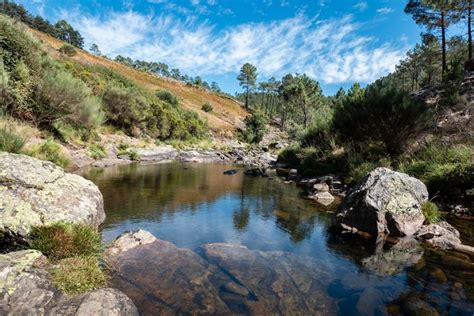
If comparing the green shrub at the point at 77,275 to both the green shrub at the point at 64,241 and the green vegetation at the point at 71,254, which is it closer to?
the green vegetation at the point at 71,254

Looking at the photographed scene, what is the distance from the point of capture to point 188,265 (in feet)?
16.3

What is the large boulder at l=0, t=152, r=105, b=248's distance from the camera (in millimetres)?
4348

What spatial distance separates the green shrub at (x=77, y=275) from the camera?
346 cm

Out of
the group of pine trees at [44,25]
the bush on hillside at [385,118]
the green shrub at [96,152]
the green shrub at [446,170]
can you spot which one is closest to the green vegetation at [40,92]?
the green shrub at [96,152]

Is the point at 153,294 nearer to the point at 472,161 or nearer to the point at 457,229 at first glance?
the point at 457,229

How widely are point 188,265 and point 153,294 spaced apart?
3.39ft

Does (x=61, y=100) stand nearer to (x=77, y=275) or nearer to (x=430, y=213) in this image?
(x=77, y=275)

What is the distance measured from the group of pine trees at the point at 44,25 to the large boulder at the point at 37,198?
3043 inches

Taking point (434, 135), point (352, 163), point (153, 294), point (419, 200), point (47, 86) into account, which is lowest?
point (153, 294)

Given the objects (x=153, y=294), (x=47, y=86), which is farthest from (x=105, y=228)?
(x=47, y=86)

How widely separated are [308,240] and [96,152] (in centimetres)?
1603

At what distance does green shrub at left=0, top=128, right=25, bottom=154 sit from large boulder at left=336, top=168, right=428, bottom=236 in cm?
939

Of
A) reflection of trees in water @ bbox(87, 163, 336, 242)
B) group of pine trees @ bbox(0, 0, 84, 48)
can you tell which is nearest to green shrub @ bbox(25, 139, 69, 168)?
reflection of trees in water @ bbox(87, 163, 336, 242)

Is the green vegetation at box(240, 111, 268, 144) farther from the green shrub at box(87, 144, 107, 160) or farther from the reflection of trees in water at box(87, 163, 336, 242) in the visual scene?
the reflection of trees in water at box(87, 163, 336, 242)
